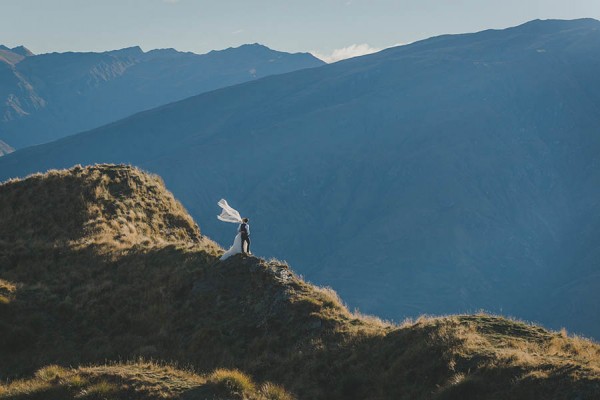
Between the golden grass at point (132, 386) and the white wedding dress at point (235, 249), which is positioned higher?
the white wedding dress at point (235, 249)

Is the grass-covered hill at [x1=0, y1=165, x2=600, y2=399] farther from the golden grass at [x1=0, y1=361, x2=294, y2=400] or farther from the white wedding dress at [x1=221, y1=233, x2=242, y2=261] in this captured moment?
the white wedding dress at [x1=221, y1=233, x2=242, y2=261]

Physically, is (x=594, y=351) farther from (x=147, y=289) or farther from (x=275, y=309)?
(x=147, y=289)

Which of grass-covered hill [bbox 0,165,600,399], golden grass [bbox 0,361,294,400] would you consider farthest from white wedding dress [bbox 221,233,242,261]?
golden grass [bbox 0,361,294,400]

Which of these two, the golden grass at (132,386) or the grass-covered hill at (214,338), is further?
the grass-covered hill at (214,338)

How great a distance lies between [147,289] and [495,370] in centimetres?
1684

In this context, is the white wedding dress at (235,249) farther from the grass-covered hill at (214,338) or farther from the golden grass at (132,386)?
the golden grass at (132,386)

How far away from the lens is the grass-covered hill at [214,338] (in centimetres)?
1538

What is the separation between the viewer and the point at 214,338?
72.0 ft

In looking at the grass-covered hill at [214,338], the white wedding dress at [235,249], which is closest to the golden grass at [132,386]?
the grass-covered hill at [214,338]

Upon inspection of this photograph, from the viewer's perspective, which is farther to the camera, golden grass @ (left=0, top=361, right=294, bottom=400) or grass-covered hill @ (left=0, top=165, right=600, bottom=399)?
grass-covered hill @ (left=0, top=165, right=600, bottom=399)

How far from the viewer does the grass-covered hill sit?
15.4m

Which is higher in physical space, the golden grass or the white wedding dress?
the white wedding dress

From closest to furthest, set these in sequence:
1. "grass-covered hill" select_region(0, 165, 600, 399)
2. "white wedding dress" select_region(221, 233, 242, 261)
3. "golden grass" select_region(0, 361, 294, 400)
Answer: "golden grass" select_region(0, 361, 294, 400) < "grass-covered hill" select_region(0, 165, 600, 399) < "white wedding dress" select_region(221, 233, 242, 261)

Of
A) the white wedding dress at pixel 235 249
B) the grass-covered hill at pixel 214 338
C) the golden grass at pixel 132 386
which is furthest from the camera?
the white wedding dress at pixel 235 249
